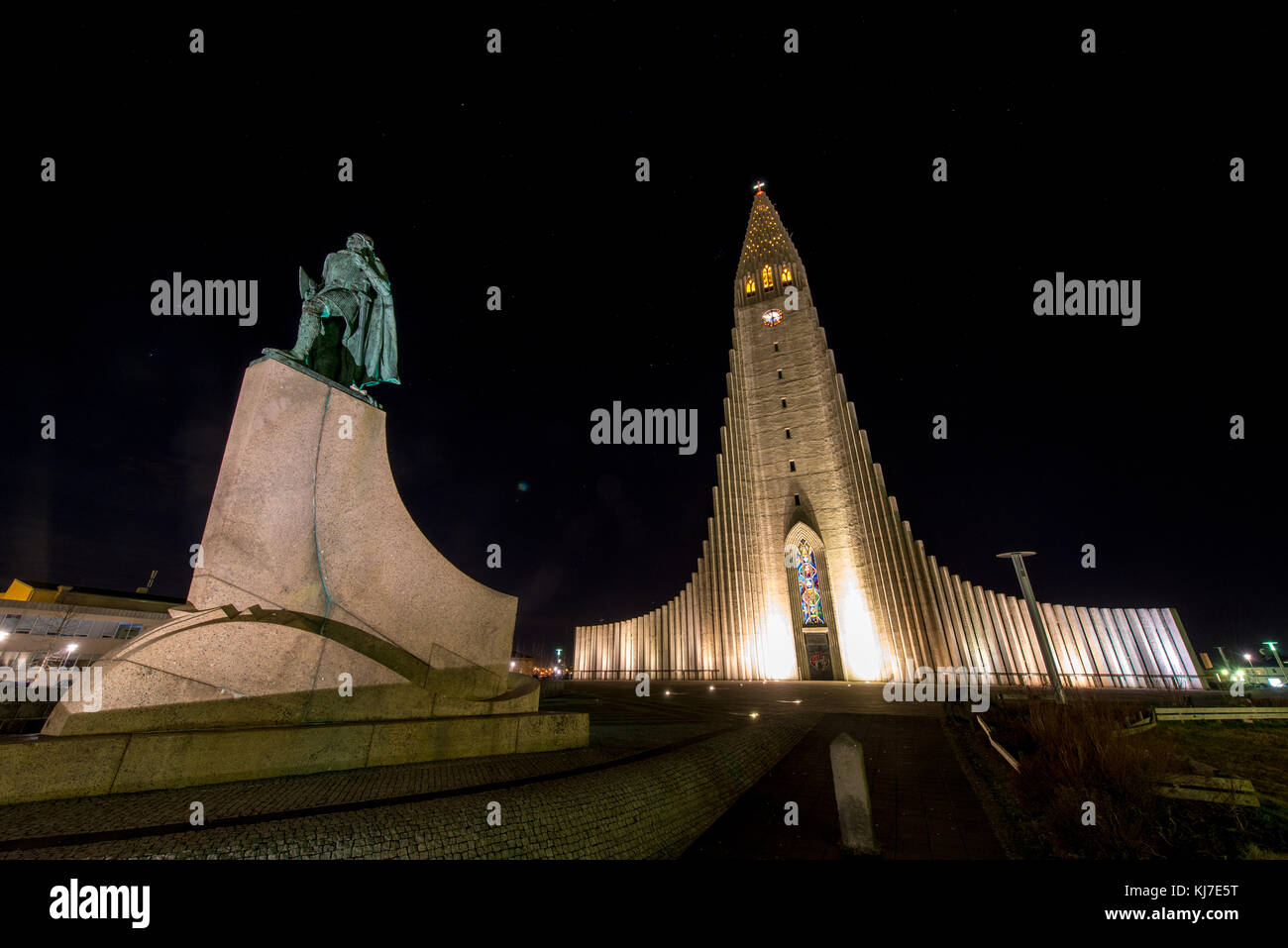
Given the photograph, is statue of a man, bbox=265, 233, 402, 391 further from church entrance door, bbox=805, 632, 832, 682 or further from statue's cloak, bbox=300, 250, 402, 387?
church entrance door, bbox=805, 632, 832, 682

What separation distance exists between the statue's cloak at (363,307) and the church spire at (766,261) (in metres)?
33.4

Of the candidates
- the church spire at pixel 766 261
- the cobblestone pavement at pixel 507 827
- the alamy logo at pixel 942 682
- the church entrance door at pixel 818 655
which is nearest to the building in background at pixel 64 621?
the cobblestone pavement at pixel 507 827

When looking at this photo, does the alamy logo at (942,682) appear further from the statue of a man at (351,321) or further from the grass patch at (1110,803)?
the statue of a man at (351,321)

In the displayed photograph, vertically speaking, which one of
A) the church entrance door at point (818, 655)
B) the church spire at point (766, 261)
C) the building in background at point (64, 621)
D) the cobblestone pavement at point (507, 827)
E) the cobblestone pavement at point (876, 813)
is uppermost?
the church spire at point (766, 261)

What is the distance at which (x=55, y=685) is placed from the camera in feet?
14.3

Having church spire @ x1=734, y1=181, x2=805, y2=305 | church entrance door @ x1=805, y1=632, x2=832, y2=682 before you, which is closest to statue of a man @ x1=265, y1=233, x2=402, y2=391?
church entrance door @ x1=805, y1=632, x2=832, y2=682

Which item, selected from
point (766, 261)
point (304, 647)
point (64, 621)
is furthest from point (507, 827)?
point (766, 261)

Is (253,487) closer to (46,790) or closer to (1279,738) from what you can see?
(46,790)

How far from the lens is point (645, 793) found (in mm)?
4027

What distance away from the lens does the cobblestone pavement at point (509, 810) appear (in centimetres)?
250

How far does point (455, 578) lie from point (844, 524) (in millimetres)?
27118

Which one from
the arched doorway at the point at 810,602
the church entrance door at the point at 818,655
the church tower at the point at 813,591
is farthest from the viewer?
the church entrance door at the point at 818,655
